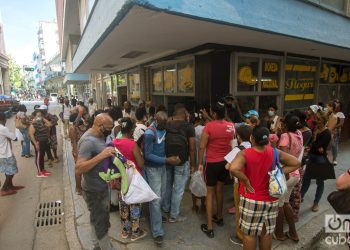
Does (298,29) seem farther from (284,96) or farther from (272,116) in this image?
(284,96)

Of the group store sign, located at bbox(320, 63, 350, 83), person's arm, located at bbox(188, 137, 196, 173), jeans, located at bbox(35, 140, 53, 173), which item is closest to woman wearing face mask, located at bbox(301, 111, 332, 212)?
person's arm, located at bbox(188, 137, 196, 173)

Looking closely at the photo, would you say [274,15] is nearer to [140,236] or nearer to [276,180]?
[276,180]

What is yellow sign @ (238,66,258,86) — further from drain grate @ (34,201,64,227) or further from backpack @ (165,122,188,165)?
drain grate @ (34,201,64,227)

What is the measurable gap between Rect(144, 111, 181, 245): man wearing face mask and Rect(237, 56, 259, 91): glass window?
9.60 feet

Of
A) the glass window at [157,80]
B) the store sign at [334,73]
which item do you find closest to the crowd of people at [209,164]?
the glass window at [157,80]

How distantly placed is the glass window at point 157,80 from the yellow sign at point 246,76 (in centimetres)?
308

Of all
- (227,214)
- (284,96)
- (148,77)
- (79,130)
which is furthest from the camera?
(148,77)

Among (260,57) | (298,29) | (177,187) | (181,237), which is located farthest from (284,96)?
(181,237)

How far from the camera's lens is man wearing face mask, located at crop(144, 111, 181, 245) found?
9.98ft

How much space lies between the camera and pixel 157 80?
804 centimetres

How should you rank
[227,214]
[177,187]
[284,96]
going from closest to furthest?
[177,187]
[227,214]
[284,96]

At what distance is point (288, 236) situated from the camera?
3.15 metres

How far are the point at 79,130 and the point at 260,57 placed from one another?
15.6 feet

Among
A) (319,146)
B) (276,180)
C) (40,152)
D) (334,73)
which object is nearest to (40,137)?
(40,152)
